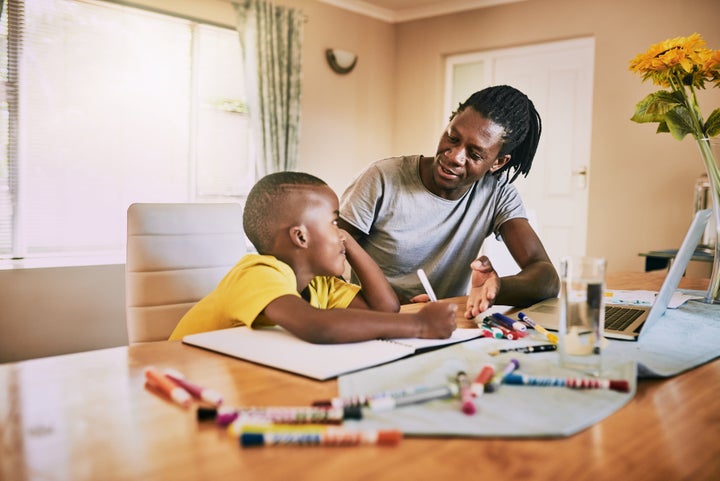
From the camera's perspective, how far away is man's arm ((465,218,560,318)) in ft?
4.36

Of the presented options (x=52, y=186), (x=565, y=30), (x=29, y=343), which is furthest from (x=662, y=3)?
(x=29, y=343)

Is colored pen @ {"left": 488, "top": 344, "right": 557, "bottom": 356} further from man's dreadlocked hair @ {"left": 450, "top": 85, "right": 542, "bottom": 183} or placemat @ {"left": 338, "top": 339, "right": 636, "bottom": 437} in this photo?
man's dreadlocked hair @ {"left": 450, "top": 85, "right": 542, "bottom": 183}

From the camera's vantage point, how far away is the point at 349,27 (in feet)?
16.7

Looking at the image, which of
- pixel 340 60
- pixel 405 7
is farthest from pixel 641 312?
pixel 405 7

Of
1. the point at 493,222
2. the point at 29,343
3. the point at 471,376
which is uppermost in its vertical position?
the point at 493,222

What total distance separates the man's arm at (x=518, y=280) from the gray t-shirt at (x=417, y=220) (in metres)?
0.11

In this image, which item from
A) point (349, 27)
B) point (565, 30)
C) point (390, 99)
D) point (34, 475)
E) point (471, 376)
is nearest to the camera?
point (34, 475)

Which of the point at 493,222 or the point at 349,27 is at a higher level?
the point at 349,27

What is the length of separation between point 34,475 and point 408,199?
57.3 inches

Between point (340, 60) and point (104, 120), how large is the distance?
2028mm

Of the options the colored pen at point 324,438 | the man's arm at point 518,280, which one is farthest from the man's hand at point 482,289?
the colored pen at point 324,438

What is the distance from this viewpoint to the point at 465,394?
0.70 m

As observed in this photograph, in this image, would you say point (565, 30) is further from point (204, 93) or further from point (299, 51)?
point (204, 93)

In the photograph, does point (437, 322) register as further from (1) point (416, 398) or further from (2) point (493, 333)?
(1) point (416, 398)
